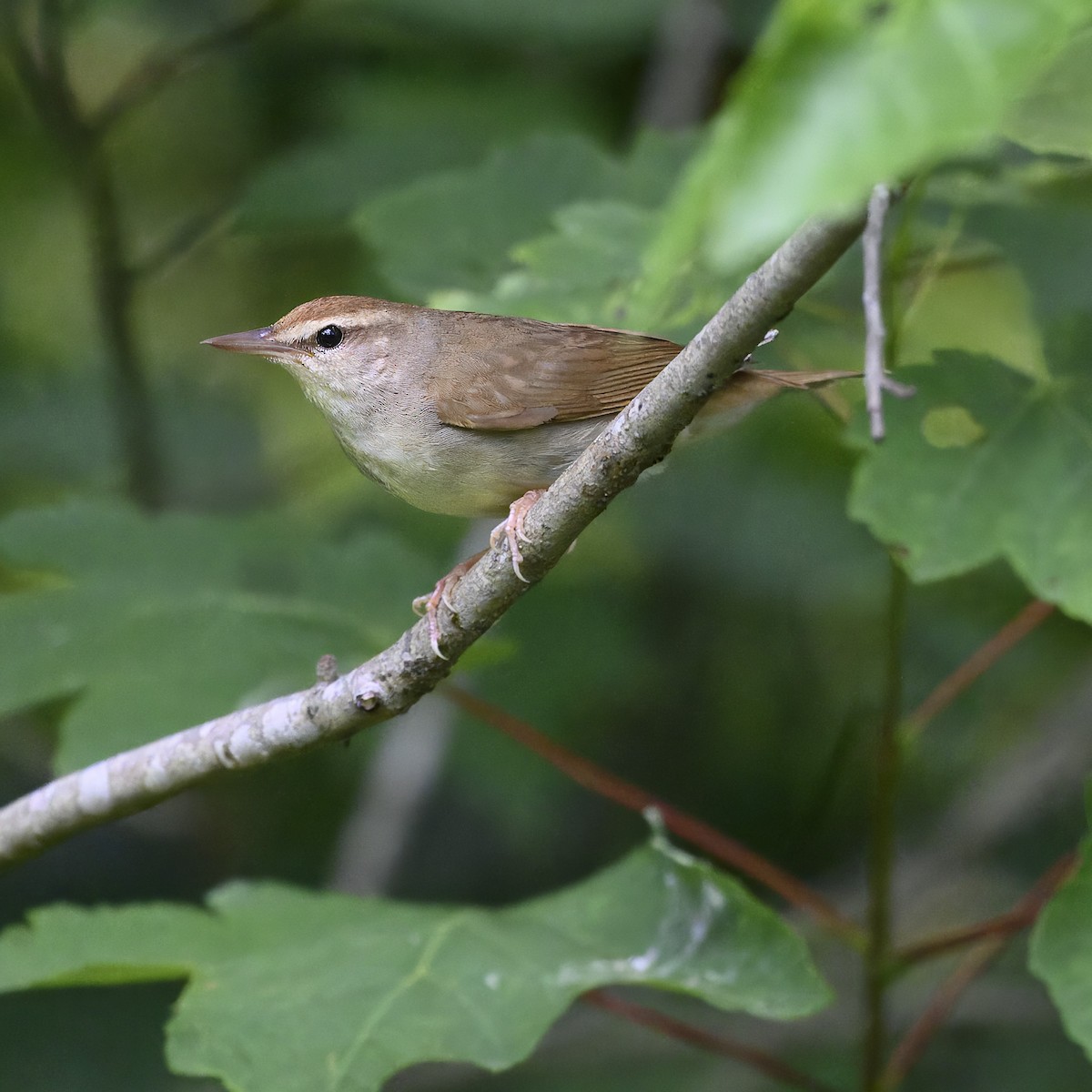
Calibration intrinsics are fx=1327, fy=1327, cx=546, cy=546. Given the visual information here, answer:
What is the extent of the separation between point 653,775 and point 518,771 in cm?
117

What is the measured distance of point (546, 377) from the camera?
345 centimetres

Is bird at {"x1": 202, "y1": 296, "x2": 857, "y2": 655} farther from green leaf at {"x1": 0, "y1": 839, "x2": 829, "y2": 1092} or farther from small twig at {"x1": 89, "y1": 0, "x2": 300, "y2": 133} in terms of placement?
small twig at {"x1": 89, "y1": 0, "x2": 300, "y2": 133}

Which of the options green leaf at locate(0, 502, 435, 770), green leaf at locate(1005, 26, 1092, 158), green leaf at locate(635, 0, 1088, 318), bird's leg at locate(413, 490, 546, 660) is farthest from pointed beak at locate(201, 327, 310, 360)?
green leaf at locate(635, 0, 1088, 318)

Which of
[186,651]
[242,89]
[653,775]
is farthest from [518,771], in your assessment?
[242,89]

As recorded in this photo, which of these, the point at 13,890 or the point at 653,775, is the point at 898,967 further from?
the point at 13,890

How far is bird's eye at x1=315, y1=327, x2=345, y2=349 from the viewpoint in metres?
3.67

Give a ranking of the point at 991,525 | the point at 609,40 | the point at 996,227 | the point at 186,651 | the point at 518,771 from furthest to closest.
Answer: the point at 609,40
the point at 518,771
the point at 996,227
the point at 186,651
the point at 991,525

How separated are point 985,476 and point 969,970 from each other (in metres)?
1.24

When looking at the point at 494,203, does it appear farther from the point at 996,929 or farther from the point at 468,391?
the point at 996,929

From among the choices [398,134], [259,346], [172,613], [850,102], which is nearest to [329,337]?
[259,346]

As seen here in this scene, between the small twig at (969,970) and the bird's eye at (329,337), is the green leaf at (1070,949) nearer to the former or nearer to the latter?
the small twig at (969,970)

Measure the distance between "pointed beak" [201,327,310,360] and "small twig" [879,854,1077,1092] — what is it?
2.29 m

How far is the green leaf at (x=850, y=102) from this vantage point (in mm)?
958

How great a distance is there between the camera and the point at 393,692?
2469 mm
